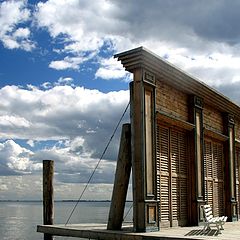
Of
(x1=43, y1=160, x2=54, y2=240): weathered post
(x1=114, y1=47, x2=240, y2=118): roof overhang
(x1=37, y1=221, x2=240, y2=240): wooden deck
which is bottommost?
(x1=37, y1=221, x2=240, y2=240): wooden deck

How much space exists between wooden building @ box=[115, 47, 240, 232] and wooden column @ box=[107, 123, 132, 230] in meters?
0.27

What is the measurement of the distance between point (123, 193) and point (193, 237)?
8.75ft

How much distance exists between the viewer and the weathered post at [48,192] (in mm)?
16828

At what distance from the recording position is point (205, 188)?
1956 centimetres

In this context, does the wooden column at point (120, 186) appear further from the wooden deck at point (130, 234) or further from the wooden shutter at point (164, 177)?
the wooden shutter at point (164, 177)

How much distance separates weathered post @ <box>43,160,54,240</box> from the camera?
16828 mm

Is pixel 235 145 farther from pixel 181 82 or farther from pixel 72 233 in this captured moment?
pixel 72 233

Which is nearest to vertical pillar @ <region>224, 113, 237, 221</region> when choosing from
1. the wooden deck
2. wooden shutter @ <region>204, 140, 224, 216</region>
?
wooden shutter @ <region>204, 140, 224, 216</region>

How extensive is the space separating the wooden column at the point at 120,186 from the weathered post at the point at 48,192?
8.32 feet

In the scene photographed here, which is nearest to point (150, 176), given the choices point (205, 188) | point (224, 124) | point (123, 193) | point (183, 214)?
point (123, 193)

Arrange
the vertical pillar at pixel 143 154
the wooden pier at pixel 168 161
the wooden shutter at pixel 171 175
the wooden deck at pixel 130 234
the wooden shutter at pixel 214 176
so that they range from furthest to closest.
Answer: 1. the wooden shutter at pixel 214 176
2. the wooden shutter at pixel 171 175
3. the wooden pier at pixel 168 161
4. the vertical pillar at pixel 143 154
5. the wooden deck at pixel 130 234

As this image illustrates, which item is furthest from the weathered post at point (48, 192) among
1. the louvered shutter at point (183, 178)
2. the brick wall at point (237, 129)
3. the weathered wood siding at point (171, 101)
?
the brick wall at point (237, 129)

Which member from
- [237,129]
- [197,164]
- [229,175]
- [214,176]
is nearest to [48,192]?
[197,164]

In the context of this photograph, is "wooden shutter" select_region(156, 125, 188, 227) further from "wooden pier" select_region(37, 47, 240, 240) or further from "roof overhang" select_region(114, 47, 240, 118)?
"roof overhang" select_region(114, 47, 240, 118)
